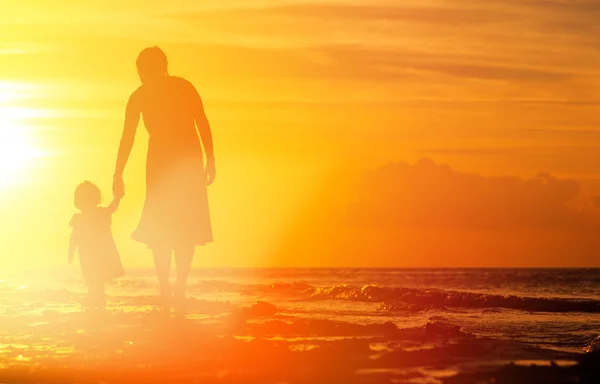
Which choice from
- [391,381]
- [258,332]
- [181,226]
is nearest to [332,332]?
[258,332]

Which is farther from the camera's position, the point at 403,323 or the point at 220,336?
the point at 403,323

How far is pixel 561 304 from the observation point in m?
29.2

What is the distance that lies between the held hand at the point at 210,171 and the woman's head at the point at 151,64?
4.23 feet

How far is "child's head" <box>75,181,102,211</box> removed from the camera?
1485 cm

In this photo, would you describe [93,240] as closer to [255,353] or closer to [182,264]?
[182,264]

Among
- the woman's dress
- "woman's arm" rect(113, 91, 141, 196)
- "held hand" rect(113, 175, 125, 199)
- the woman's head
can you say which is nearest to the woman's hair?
the woman's head

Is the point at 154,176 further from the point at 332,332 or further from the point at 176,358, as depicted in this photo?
the point at 176,358

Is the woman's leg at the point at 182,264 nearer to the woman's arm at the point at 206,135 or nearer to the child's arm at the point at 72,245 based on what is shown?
the woman's arm at the point at 206,135

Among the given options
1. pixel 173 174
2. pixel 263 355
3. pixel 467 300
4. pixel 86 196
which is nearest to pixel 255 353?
pixel 263 355

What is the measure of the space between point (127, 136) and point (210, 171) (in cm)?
124

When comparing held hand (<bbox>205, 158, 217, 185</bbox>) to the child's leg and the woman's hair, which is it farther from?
the child's leg

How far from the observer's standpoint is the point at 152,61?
40.3 feet

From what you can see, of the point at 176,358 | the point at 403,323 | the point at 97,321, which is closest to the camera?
the point at 176,358

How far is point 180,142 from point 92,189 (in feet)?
9.93
